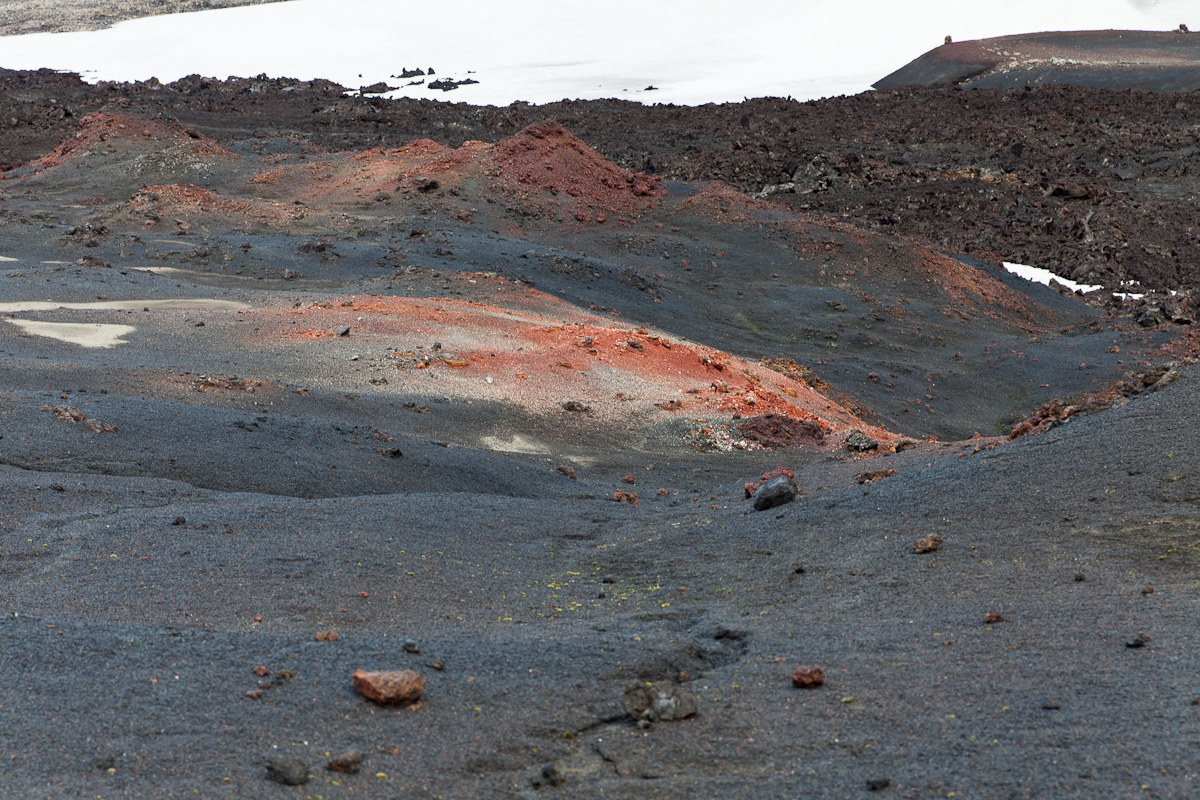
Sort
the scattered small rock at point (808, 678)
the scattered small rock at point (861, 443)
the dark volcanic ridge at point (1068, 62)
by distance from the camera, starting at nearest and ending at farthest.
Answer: the scattered small rock at point (808, 678), the scattered small rock at point (861, 443), the dark volcanic ridge at point (1068, 62)

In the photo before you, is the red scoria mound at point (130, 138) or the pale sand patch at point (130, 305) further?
the red scoria mound at point (130, 138)

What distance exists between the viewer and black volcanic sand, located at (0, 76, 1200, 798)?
12.2 ft

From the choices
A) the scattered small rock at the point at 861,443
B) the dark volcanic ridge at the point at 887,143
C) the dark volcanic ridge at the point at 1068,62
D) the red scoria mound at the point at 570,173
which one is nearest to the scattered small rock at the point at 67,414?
the scattered small rock at the point at 861,443

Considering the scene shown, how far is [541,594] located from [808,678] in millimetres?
2190

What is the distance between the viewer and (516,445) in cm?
1084

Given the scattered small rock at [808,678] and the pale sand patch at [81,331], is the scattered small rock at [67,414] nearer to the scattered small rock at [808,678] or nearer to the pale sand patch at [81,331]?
the pale sand patch at [81,331]

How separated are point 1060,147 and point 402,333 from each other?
2636 cm

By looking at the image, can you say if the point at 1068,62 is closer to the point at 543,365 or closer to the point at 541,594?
the point at 543,365

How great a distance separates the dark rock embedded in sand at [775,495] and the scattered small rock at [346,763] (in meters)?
4.54

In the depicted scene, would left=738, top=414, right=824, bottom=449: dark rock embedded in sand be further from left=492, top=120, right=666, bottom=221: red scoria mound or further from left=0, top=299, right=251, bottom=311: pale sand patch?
left=492, top=120, right=666, bottom=221: red scoria mound

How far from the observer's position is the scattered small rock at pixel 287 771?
351 cm

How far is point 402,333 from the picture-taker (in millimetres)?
13789

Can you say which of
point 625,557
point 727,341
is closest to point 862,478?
point 625,557

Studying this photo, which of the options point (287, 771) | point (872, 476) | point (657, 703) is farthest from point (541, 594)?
point (872, 476)
